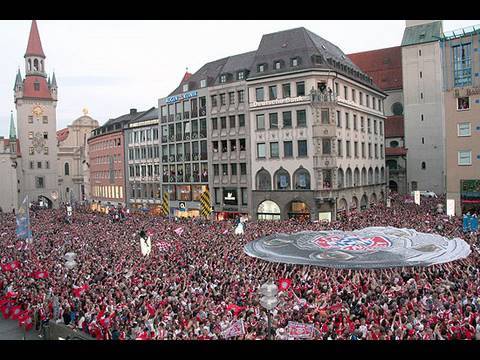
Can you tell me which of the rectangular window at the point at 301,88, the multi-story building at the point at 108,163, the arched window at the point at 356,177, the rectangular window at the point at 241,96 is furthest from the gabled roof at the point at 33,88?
the arched window at the point at 356,177

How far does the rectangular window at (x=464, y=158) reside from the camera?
48.1 metres

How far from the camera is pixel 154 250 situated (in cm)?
2944

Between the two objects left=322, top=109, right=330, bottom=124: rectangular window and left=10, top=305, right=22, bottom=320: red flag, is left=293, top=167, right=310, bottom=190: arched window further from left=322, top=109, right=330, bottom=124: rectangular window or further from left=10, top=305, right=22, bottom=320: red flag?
left=10, top=305, right=22, bottom=320: red flag

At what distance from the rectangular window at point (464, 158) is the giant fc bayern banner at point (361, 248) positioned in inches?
847

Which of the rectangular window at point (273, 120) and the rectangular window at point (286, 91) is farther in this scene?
the rectangular window at point (273, 120)

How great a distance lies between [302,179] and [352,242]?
2411 cm


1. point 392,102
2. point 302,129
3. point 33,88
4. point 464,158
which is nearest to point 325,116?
point 302,129

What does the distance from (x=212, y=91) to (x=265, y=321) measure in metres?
46.2

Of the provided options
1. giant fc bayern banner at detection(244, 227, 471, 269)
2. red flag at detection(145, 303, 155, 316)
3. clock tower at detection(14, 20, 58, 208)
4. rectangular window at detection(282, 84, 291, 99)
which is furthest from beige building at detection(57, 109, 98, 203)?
red flag at detection(145, 303, 155, 316)

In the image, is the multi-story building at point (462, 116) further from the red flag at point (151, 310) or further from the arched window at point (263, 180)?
the red flag at point (151, 310)

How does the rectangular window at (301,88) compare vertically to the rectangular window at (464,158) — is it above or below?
above

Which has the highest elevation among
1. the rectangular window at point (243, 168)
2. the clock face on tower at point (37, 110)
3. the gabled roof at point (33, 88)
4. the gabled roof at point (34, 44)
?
the gabled roof at point (34, 44)

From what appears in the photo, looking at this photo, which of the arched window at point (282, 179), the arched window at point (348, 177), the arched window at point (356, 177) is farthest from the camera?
the arched window at point (356, 177)
